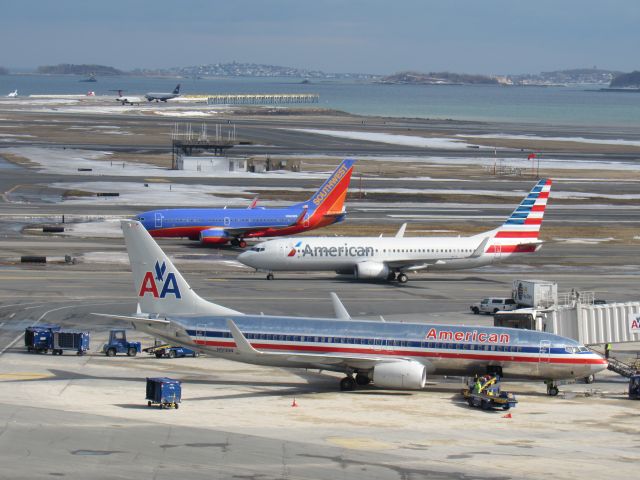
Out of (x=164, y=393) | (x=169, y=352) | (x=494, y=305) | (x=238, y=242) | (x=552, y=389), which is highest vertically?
(x=238, y=242)

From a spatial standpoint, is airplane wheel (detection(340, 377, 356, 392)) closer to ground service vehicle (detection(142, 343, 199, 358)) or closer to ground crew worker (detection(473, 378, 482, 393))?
ground crew worker (detection(473, 378, 482, 393))

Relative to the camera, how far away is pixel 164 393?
5056cm

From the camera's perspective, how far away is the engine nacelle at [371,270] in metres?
90.4

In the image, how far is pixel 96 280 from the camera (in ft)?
284

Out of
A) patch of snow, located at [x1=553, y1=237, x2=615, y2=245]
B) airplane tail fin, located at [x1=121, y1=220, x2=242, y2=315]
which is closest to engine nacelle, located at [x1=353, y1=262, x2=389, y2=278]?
patch of snow, located at [x1=553, y1=237, x2=615, y2=245]

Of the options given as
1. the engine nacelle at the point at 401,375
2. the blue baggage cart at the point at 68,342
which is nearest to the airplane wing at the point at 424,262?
the blue baggage cart at the point at 68,342

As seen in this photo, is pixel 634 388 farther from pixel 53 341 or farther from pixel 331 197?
pixel 331 197

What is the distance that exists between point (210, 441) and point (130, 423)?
14.7ft

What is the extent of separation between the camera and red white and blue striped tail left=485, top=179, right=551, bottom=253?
3654 inches

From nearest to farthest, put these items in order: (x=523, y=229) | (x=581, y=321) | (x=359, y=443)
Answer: (x=359, y=443) → (x=581, y=321) → (x=523, y=229)

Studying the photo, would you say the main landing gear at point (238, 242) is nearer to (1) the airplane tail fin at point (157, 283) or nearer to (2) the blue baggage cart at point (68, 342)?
(2) the blue baggage cart at point (68, 342)

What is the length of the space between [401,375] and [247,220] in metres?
53.9

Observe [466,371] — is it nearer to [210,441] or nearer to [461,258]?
[210,441]

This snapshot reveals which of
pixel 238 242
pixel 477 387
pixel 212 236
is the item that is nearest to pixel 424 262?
pixel 238 242
